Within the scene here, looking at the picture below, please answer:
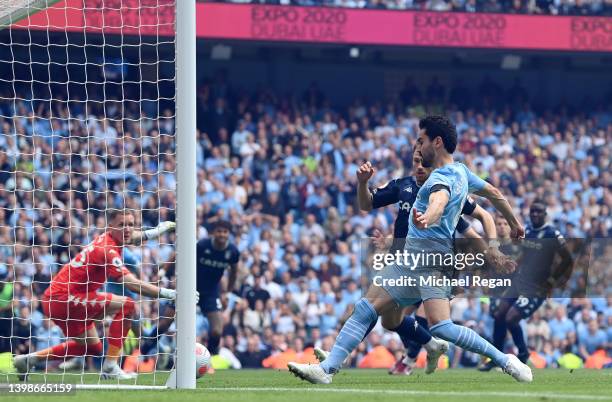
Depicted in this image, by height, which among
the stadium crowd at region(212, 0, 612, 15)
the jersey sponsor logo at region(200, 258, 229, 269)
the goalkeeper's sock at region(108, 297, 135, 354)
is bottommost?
the goalkeeper's sock at region(108, 297, 135, 354)

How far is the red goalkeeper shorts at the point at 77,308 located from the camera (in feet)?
39.4

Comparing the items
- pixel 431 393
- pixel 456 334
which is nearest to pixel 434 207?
pixel 456 334

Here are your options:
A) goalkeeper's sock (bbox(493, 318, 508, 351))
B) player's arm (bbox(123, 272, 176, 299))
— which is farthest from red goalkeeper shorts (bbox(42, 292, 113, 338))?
goalkeeper's sock (bbox(493, 318, 508, 351))

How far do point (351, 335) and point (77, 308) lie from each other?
3.34 meters

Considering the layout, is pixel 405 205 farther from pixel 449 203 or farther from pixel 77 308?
pixel 77 308

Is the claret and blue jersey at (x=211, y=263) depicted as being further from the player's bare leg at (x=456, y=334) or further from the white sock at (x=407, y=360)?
the player's bare leg at (x=456, y=334)

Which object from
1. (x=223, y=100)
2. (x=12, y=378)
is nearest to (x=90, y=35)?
(x=223, y=100)

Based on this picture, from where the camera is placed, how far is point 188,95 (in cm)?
954

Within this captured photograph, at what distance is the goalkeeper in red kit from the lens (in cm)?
1188

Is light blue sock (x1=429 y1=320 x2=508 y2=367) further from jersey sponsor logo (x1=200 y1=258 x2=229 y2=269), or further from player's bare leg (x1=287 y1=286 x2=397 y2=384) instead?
jersey sponsor logo (x1=200 y1=258 x2=229 y2=269)

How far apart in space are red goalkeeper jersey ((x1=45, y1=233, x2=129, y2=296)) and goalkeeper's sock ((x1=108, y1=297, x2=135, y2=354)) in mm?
294

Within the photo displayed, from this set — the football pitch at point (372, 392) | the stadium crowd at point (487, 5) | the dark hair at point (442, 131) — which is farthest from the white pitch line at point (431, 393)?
the stadium crowd at point (487, 5)

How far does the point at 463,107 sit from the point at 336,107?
8.67 feet

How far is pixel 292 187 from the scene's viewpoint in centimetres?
2298
